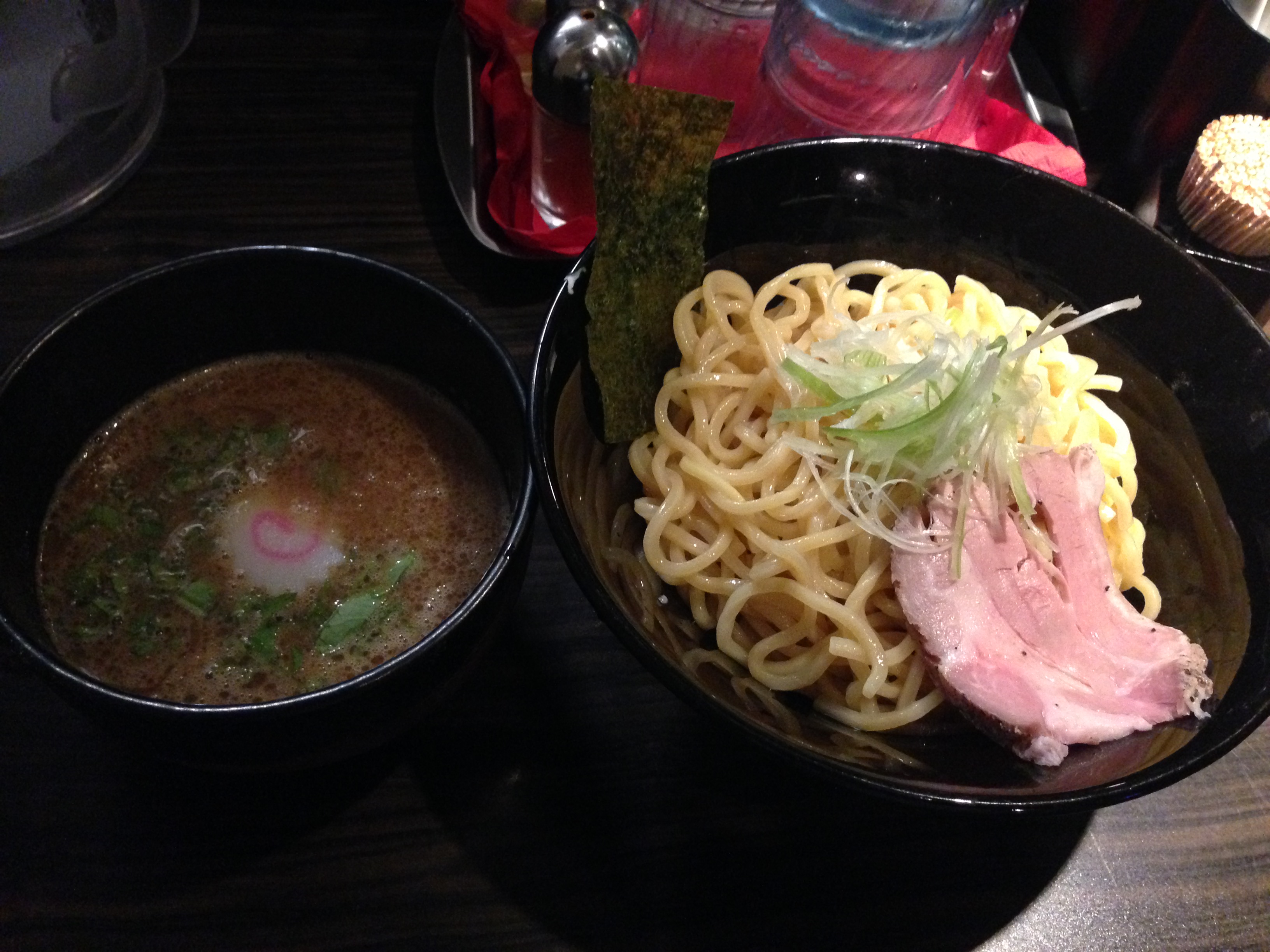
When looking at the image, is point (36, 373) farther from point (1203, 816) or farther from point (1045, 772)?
point (1203, 816)

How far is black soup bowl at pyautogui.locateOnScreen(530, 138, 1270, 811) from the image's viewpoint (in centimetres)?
85

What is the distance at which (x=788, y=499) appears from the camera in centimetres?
107

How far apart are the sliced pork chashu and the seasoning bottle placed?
86 cm

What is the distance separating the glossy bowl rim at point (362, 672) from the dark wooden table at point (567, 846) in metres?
0.26

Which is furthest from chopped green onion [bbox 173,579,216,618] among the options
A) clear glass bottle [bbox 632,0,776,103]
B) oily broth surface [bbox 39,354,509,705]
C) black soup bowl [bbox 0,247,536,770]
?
clear glass bottle [bbox 632,0,776,103]

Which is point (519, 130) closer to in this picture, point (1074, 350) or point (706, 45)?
point (706, 45)

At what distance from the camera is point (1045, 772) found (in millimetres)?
885

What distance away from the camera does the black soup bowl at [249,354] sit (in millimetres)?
775

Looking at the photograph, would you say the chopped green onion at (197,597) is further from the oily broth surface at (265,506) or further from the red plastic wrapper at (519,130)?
the red plastic wrapper at (519,130)

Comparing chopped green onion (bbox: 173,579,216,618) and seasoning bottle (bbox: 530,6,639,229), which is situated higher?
seasoning bottle (bbox: 530,6,639,229)

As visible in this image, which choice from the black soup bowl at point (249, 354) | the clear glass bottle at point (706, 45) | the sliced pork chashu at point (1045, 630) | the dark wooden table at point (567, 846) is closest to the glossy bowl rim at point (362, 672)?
the black soup bowl at point (249, 354)

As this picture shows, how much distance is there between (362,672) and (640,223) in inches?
22.8

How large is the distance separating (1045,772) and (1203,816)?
0.42 meters

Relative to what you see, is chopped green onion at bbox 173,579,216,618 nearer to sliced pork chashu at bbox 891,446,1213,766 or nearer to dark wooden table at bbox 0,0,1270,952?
dark wooden table at bbox 0,0,1270,952
